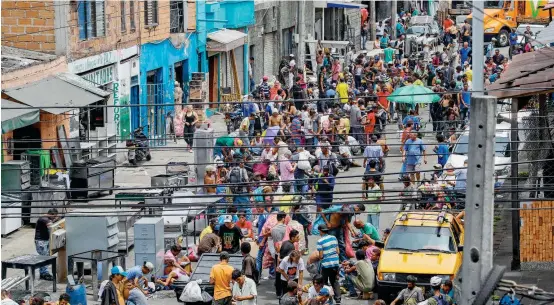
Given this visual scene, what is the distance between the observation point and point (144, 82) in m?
37.8

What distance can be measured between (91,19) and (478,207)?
950 inches

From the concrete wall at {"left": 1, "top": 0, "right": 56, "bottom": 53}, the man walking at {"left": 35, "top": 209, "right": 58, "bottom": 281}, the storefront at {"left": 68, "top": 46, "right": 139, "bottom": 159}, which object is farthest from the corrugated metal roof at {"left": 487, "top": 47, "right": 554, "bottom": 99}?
the concrete wall at {"left": 1, "top": 0, "right": 56, "bottom": 53}

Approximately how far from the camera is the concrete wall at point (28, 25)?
31.8 m

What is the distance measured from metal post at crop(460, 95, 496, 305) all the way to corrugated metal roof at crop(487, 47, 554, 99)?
660 cm

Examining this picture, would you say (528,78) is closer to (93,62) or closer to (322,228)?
(322,228)

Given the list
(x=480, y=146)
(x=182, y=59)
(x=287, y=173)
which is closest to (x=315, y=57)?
(x=182, y=59)

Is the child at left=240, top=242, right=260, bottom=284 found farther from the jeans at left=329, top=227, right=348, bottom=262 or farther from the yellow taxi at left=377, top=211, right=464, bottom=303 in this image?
the yellow taxi at left=377, top=211, right=464, bottom=303

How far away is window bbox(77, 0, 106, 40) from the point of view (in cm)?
3278

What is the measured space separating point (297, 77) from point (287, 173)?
14773mm

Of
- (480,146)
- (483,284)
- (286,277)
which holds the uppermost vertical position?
(480,146)

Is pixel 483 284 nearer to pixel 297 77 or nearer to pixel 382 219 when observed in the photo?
pixel 382 219

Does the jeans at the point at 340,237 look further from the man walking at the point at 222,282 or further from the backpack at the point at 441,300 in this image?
the backpack at the point at 441,300

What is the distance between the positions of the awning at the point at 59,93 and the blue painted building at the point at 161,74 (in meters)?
5.19

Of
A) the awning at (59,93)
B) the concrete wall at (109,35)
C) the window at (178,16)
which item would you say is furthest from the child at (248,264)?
the window at (178,16)
